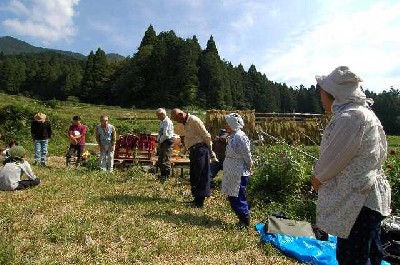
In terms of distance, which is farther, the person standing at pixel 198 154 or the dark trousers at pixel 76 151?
the dark trousers at pixel 76 151

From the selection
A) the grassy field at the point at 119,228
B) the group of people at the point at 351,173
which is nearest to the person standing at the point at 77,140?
the grassy field at the point at 119,228

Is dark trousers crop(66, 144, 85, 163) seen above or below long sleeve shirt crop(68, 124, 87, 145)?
below

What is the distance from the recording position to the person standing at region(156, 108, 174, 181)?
11305mm

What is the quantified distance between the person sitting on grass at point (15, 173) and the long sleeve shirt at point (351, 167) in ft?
25.9

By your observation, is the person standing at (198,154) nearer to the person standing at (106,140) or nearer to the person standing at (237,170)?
the person standing at (237,170)

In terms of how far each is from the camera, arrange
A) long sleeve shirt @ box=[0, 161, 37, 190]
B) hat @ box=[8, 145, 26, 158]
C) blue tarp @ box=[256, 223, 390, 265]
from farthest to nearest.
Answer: hat @ box=[8, 145, 26, 158] < long sleeve shirt @ box=[0, 161, 37, 190] < blue tarp @ box=[256, 223, 390, 265]

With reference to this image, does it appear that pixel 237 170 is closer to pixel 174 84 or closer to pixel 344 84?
pixel 344 84

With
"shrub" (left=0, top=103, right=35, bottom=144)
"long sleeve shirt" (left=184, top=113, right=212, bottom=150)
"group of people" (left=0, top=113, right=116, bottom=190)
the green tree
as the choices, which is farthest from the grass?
the green tree

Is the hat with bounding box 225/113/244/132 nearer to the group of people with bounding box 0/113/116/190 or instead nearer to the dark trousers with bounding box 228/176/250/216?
the dark trousers with bounding box 228/176/250/216

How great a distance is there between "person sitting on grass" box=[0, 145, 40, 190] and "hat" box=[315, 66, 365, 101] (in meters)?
7.99

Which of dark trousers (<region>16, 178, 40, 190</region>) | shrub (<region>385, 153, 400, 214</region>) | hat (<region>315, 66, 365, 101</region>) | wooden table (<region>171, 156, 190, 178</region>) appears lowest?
dark trousers (<region>16, 178, 40, 190</region>)

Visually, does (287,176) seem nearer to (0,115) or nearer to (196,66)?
(0,115)

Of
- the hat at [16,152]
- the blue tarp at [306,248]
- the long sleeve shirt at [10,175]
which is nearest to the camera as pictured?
the blue tarp at [306,248]

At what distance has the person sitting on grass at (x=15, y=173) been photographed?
9242mm
